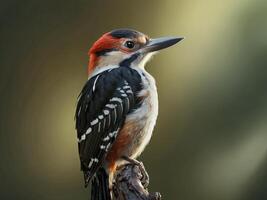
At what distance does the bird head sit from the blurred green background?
4.49 ft

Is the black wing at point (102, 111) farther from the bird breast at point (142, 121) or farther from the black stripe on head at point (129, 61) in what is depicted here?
the black stripe on head at point (129, 61)

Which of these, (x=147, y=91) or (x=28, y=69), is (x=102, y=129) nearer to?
(x=147, y=91)

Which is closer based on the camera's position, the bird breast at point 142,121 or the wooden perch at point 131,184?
the wooden perch at point 131,184

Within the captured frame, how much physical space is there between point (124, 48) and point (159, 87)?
146 centimetres

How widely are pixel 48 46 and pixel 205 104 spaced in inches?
40.8

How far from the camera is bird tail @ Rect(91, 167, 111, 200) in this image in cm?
310

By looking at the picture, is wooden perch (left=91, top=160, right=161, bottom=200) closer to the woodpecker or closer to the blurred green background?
the woodpecker

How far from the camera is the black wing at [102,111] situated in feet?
10.4

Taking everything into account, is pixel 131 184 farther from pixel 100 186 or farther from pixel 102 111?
pixel 102 111

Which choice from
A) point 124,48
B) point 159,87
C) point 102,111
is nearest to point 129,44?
point 124,48

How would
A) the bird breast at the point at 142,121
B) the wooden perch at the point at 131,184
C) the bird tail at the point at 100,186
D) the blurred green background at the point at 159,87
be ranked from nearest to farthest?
the wooden perch at the point at 131,184, the bird tail at the point at 100,186, the bird breast at the point at 142,121, the blurred green background at the point at 159,87

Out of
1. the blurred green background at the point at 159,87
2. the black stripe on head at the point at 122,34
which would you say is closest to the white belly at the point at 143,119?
the black stripe on head at the point at 122,34

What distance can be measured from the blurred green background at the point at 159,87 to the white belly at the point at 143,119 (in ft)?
5.08

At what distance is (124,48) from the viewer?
3.50 m
